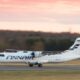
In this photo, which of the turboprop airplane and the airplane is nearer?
the turboprop airplane

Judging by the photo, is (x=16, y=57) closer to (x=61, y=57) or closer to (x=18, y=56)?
(x=18, y=56)

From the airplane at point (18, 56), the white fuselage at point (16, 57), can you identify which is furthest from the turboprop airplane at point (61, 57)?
the white fuselage at point (16, 57)

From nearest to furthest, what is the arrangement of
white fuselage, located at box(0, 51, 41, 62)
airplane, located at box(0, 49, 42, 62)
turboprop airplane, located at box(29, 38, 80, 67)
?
turboprop airplane, located at box(29, 38, 80, 67) < airplane, located at box(0, 49, 42, 62) < white fuselage, located at box(0, 51, 41, 62)

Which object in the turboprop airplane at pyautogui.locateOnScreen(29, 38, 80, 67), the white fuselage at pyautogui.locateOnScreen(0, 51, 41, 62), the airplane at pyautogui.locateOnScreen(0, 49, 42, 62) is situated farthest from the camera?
the white fuselage at pyautogui.locateOnScreen(0, 51, 41, 62)

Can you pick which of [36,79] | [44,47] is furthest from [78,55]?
[36,79]

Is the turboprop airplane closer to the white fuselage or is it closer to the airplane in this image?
the airplane

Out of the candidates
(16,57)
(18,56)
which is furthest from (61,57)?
(16,57)

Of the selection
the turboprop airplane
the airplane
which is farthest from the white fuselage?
the turboprop airplane

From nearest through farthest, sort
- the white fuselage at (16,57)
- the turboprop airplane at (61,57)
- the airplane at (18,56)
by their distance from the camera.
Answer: the turboprop airplane at (61,57) < the airplane at (18,56) < the white fuselage at (16,57)

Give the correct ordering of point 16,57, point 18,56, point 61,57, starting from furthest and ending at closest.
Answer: point 18,56
point 16,57
point 61,57

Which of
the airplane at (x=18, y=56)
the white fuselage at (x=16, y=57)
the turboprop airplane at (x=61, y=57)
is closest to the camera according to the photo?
the turboprop airplane at (x=61, y=57)

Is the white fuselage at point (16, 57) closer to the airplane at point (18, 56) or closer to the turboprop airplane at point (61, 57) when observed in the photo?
the airplane at point (18, 56)

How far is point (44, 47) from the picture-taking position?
91.3m

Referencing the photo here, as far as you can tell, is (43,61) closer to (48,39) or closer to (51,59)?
(51,59)
